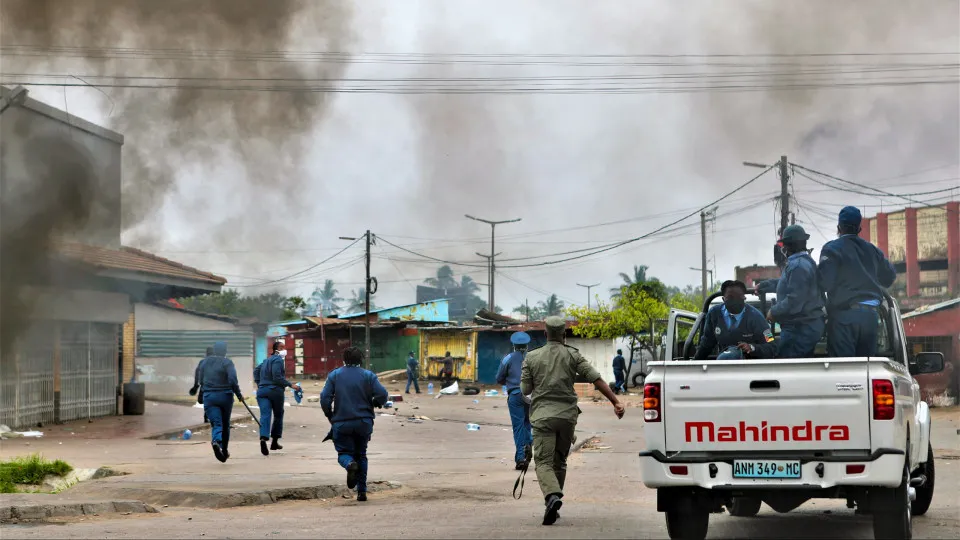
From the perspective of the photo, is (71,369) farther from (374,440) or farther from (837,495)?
(837,495)

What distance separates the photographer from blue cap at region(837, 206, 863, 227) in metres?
8.16

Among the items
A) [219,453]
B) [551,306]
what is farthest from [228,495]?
[551,306]

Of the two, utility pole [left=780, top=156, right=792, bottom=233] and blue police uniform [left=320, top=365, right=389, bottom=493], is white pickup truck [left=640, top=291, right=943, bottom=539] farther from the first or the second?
utility pole [left=780, top=156, right=792, bottom=233]

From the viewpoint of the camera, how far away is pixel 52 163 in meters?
17.8

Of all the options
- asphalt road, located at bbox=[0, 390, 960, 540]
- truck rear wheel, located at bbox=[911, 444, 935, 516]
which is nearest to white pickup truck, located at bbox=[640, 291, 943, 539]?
asphalt road, located at bbox=[0, 390, 960, 540]

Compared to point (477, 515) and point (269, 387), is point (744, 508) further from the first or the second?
point (269, 387)

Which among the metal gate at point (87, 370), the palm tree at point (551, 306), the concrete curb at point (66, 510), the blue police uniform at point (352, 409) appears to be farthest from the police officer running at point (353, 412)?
the palm tree at point (551, 306)

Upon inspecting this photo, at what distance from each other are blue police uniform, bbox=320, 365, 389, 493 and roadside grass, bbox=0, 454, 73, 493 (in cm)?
385

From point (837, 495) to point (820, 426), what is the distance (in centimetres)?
50

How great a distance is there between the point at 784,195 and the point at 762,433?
2579 centimetres

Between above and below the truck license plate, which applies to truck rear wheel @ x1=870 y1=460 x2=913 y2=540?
below

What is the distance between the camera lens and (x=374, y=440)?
19094 millimetres

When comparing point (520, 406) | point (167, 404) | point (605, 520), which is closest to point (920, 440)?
point (605, 520)

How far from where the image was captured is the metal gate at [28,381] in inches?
765
